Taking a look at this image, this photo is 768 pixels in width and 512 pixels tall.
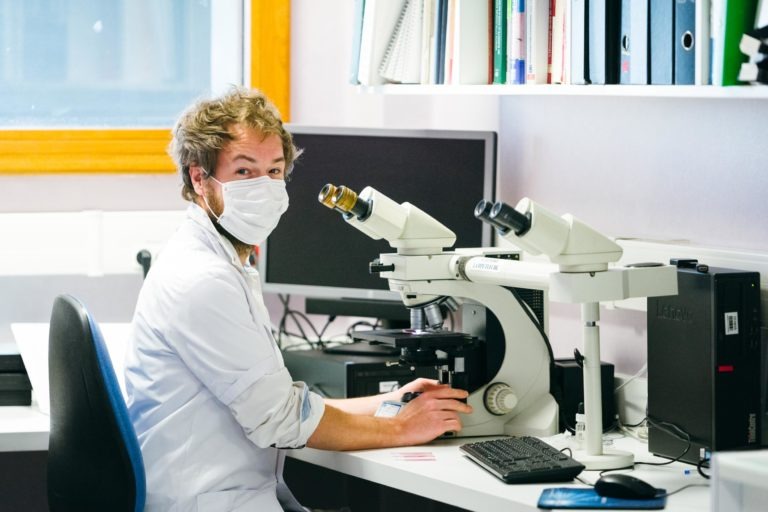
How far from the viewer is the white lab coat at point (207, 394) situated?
1.95 m

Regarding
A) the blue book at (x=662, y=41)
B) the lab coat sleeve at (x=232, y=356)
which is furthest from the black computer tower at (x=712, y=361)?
the lab coat sleeve at (x=232, y=356)

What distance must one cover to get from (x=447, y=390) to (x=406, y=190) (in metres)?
0.64

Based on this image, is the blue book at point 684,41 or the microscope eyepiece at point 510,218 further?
the blue book at point 684,41

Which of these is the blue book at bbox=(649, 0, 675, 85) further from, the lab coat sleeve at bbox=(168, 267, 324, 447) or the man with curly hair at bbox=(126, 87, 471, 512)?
the lab coat sleeve at bbox=(168, 267, 324, 447)

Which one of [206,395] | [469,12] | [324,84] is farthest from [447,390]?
[324,84]

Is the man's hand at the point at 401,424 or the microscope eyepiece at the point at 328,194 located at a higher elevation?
the microscope eyepiece at the point at 328,194

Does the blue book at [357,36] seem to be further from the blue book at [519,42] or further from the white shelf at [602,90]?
the blue book at [519,42]

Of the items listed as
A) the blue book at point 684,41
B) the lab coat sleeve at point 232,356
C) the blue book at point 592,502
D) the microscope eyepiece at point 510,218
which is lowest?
the blue book at point 592,502

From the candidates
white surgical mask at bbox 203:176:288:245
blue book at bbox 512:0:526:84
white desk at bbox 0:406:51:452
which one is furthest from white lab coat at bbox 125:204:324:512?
blue book at bbox 512:0:526:84

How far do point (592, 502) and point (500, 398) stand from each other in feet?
1.51

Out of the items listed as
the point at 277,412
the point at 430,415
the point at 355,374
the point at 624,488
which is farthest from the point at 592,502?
the point at 355,374

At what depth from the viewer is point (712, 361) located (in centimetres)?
197

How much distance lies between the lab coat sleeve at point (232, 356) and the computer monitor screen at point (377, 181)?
74cm

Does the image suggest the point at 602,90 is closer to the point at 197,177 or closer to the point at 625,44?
the point at 625,44
